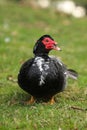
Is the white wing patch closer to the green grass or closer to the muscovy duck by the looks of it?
the muscovy duck

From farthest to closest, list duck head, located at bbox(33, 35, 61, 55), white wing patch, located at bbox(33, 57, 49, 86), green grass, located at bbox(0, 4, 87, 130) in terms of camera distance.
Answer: duck head, located at bbox(33, 35, 61, 55) → white wing patch, located at bbox(33, 57, 49, 86) → green grass, located at bbox(0, 4, 87, 130)

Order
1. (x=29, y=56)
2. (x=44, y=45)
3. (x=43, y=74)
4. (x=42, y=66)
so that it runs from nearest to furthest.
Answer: (x=43, y=74) < (x=42, y=66) < (x=44, y=45) < (x=29, y=56)

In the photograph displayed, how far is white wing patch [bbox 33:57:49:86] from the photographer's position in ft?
33.2

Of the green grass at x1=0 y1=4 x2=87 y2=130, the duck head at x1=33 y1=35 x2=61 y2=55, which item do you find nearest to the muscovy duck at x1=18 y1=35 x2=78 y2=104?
the duck head at x1=33 y1=35 x2=61 y2=55

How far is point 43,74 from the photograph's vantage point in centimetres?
1015

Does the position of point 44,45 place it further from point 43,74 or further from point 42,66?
point 43,74

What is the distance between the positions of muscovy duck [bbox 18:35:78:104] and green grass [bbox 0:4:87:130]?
0.34 meters

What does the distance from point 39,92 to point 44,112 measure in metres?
0.77

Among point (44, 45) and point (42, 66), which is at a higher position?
point (44, 45)

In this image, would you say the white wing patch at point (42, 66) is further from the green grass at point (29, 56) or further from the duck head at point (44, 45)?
the green grass at point (29, 56)

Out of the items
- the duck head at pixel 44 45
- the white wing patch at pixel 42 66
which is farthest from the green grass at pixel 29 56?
the duck head at pixel 44 45

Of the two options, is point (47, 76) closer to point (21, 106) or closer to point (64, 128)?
point (21, 106)

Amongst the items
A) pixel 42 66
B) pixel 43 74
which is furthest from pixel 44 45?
pixel 43 74

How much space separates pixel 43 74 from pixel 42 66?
0.22 metres
